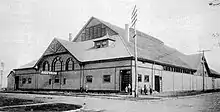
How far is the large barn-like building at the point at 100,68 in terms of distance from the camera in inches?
1330

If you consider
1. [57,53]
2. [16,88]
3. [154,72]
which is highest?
[57,53]

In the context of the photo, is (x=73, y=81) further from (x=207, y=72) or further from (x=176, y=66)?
(x=207, y=72)

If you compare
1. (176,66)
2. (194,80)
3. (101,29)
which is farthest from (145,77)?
(194,80)

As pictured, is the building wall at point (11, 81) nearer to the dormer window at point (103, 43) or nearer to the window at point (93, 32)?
the window at point (93, 32)

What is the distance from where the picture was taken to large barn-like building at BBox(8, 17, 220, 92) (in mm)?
33781

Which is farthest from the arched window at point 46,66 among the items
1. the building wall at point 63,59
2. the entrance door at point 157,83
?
the entrance door at point 157,83

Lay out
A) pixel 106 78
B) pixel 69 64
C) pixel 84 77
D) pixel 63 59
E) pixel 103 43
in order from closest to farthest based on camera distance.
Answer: pixel 106 78 < pixel 84 77 < pixel 103 43 < pixel 69 64 < pixel 63 59

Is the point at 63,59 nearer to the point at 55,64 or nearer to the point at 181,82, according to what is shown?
the point at 55,64

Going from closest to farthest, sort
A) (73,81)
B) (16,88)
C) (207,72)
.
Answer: (73,81)
(16,88)
(207,72)

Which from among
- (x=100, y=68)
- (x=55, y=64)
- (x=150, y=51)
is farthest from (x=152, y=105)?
(x=55, y=64)

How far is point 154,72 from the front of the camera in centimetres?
3712

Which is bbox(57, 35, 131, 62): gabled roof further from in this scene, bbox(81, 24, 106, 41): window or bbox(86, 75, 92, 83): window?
bbox(81, 24, 106, 41): window

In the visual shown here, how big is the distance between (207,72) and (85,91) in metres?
37.2

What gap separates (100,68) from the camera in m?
35.6
